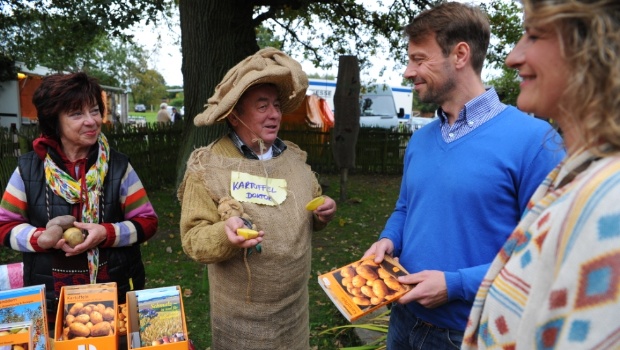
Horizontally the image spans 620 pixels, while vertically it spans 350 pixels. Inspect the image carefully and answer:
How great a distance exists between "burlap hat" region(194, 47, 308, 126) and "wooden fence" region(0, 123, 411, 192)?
497 centimetres

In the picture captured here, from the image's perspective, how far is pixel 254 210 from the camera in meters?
2.04

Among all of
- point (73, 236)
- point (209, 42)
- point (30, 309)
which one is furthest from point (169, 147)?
point (30, 309)

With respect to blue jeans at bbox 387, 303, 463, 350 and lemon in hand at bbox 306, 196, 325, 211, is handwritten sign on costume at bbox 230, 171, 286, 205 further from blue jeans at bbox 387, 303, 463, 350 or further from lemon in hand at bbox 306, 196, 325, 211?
blue jeans at bbox 387, 303, 463, 350

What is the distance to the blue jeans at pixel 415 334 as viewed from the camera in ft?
5.66

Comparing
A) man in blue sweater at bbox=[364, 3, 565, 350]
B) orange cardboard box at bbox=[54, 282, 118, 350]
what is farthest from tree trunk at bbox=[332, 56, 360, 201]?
orange cardboard box at bbox=[54, 282, 118, 350]

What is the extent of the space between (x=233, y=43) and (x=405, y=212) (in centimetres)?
550

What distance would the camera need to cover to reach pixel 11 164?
241 inches

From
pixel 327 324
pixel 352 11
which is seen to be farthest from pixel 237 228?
pixel 352 11

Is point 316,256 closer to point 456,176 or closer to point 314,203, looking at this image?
point 314,203

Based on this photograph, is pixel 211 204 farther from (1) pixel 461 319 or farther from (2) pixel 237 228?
(1) pixel 461 319

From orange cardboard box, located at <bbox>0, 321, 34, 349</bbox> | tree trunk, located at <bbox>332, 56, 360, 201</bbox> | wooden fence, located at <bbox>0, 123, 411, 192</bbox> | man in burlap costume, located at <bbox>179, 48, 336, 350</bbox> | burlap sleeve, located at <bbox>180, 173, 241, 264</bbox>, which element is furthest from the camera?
tree trunk, located at <bbox>332, 56, 360, 201</bbox>

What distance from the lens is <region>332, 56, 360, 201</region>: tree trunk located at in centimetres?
895

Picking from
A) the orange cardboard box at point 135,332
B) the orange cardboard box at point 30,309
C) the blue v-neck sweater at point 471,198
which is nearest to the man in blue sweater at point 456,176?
the blue v-neck sweater at point 471,198

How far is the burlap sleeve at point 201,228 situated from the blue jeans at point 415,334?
2.48 feet
